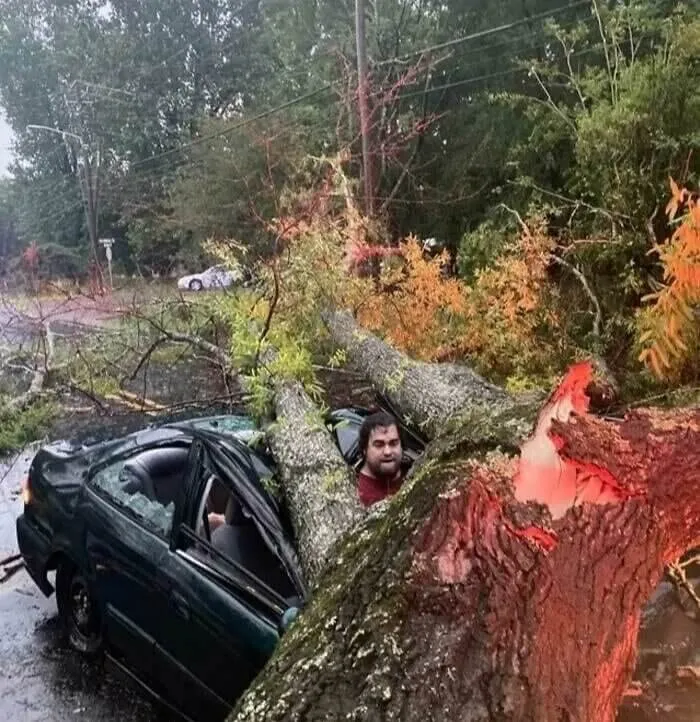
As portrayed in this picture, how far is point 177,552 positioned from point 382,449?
3.41ft

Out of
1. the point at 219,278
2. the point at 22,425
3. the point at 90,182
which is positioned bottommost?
the point at 22,425

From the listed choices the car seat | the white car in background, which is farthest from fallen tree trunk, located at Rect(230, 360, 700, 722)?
the white car in background

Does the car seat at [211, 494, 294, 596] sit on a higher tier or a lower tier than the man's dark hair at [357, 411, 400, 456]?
lower

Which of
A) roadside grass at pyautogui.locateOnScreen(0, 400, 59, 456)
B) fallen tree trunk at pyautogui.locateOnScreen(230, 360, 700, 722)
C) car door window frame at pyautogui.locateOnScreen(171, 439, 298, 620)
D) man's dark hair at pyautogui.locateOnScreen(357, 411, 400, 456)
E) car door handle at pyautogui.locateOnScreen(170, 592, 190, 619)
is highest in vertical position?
fallen tree trunk at pyautogui.locateOnScreen(230, 360, 700, 722)

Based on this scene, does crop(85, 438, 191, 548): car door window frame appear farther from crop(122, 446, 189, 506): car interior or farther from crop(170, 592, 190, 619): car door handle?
crop(170, 592, 190, 619): car door handle

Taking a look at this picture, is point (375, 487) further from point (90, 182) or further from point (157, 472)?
point (90, 182)

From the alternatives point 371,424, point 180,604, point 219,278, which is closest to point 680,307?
point 371,424

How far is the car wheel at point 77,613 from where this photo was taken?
428 cm

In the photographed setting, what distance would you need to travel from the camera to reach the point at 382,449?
363cm

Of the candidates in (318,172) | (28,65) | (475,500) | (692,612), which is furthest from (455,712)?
(28,65)

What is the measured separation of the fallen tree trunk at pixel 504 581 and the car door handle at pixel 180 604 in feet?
4.22

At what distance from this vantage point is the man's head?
3627mm

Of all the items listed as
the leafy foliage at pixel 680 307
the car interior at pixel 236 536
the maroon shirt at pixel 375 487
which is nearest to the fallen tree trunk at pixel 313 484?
the maroon shirt at pixel 375 487

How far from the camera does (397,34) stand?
18.4m
